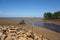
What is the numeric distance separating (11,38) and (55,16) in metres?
48.6

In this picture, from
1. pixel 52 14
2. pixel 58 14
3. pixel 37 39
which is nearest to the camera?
pixel 37 39

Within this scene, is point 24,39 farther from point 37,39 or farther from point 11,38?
point 37,39

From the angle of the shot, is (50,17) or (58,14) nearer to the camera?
(58,14)

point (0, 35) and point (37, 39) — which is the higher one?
point (0, 35)

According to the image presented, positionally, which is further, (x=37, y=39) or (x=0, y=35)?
(x=37, y=39)

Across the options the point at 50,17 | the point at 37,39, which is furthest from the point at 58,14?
the point at 37,39

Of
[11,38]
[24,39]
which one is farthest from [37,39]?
[11,38]

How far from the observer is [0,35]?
682cm

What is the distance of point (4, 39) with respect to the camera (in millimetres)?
6676

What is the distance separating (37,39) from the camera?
793 centimetres

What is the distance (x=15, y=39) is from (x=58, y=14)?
1879 inches

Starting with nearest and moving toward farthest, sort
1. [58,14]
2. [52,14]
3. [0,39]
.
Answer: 1. [0,39]
2. [58,14]
3. [52,14]

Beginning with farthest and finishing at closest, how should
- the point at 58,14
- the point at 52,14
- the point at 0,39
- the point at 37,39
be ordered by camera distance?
the point at 52,14, the point at 58,14, the point at 37,39, the point at 0,39

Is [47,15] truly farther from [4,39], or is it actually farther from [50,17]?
[4,39]
